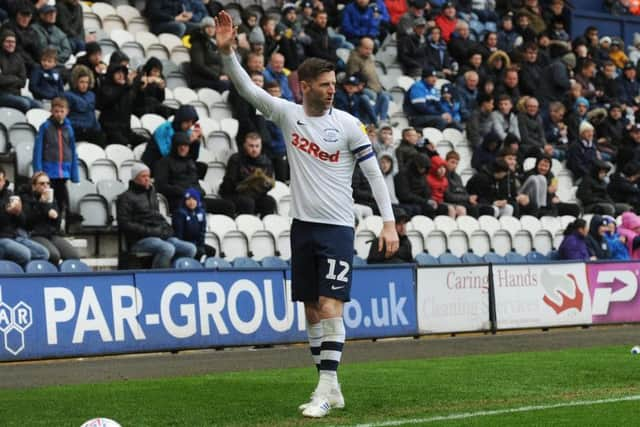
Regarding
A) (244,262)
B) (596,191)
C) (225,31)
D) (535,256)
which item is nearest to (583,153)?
(596,191)

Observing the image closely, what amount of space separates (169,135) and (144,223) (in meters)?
2.06

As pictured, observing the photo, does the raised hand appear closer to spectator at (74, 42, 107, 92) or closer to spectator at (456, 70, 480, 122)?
spectator at (74, 42, 107, 92)

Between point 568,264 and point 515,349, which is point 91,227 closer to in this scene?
point 515,349

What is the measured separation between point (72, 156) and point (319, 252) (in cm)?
934

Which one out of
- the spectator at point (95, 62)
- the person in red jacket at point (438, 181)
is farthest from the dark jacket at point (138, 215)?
the person in red jacket at point (438, 181)

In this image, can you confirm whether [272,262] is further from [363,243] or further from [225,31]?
[225,31]

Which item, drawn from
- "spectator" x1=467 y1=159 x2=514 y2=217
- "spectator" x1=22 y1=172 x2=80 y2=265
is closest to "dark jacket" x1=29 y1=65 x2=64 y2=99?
"spectator" x1=22 y1=172 x2=80 y2=265

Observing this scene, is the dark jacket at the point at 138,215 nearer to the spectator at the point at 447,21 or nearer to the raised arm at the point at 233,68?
the raised arm at the point at 233,68

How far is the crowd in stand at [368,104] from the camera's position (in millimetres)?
18375

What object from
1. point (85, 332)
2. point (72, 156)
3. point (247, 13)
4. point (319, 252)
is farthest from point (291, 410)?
point (247, 13)

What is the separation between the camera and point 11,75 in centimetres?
1914

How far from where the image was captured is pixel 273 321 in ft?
57.2

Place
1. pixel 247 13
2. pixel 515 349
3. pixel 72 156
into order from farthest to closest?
pixel 247 13
pixel 72 156
pixel 515 349

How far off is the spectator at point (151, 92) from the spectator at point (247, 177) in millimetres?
1668
